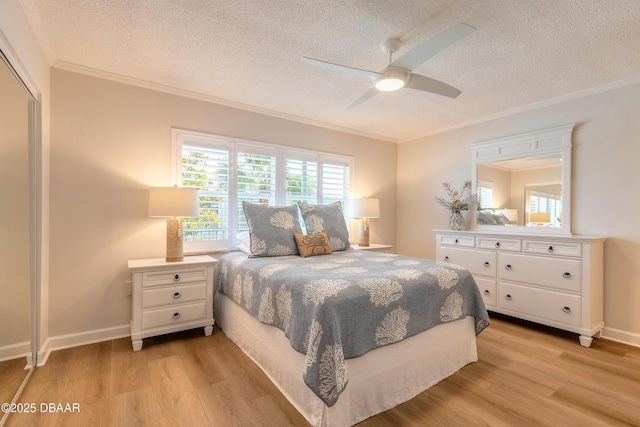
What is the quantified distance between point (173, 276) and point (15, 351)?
1.05 metres

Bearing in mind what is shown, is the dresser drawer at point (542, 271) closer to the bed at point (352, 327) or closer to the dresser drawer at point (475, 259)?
the dresser drawer at point (475, 259)

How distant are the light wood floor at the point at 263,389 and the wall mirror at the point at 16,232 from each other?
0.23 metres

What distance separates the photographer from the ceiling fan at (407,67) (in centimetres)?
169

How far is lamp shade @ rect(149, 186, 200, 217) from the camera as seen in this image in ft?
8.75

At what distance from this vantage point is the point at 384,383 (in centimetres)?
180

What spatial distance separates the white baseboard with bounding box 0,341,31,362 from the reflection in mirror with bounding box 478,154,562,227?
457 cm

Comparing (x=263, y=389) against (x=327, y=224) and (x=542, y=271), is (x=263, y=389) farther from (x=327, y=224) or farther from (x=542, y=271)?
(x=542, y=271)

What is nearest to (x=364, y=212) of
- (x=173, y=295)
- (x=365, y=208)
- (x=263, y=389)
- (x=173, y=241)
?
Result: (x=365, y=208)

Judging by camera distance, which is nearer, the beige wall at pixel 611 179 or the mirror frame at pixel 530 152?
the beige wall at pixel 611 179

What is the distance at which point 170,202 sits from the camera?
2.68 metres

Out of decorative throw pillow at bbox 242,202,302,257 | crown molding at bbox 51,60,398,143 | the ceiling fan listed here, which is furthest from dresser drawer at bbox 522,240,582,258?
crown molding at bbox 51,60,398,143

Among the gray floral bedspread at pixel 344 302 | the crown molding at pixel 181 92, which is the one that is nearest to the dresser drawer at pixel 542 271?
the gray floral bedspread at pixel 344 302

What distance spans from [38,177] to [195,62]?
151 centimetres

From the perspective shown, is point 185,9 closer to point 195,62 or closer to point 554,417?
point 195,62
